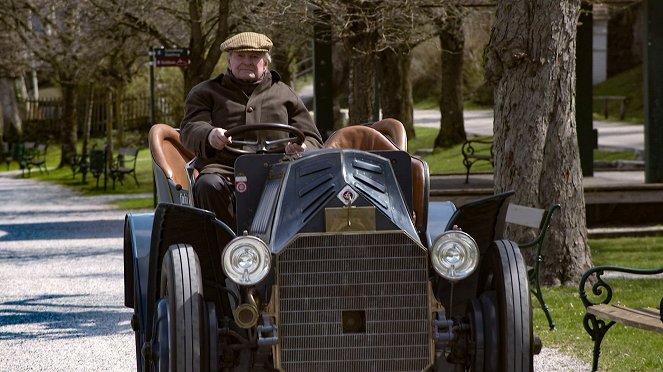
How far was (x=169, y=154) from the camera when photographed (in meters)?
8.08

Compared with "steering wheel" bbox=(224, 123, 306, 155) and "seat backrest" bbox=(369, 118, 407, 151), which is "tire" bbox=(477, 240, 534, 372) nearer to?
"steering wheel" bbox=(224, 123, 306, 155)

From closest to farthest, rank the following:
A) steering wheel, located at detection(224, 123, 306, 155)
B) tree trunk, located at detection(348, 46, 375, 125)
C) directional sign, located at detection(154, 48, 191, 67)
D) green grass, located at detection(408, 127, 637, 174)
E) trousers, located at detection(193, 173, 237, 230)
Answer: trousers, located at detection(193, 173, 237, 230) < steering wheel, located at detection(224, 123, 306, 155) < tree trunk, located at detection(348, 46, 375, 125) < directional sign, located at detection(154, 48, 191, 67) < green grass, located at detection(408, 127, 637, 174)

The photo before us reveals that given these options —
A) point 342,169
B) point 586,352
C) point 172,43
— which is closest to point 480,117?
point 172,43

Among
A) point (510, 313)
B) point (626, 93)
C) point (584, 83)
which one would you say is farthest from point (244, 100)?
point (626, 93)

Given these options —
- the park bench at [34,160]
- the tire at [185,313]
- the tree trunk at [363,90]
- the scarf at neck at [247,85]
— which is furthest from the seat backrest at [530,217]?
the park bench at [34,160]

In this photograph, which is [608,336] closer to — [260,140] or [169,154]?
[169,154]

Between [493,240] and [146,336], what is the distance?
5.86 feet

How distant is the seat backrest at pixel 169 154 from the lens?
7773 mm

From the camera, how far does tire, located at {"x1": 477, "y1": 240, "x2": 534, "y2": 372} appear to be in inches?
211

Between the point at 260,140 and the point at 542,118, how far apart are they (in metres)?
4.96

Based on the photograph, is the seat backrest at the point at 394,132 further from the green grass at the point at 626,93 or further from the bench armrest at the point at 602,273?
the green grass at the point at 626,93

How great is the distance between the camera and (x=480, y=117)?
1802 inches

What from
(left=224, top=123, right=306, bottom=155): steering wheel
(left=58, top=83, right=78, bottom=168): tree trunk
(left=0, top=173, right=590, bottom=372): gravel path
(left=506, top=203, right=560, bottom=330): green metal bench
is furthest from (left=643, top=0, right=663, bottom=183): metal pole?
(left=58, top=83, right=78, bottom=168): tree trunk

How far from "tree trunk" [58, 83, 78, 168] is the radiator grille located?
32733mm
